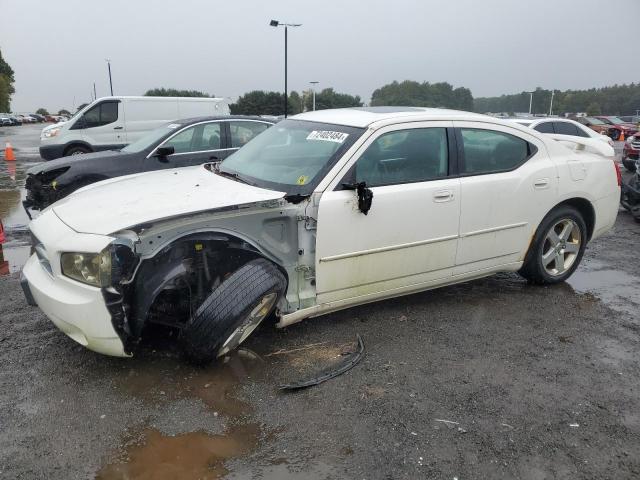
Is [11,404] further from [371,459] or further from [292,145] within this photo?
[292,145]

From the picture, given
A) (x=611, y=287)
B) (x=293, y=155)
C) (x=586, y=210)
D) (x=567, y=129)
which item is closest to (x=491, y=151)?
(x=586, y=210)

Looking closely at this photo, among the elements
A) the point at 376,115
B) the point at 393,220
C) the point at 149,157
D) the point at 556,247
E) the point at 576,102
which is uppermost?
the point at 576,102

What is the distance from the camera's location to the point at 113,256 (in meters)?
2.88

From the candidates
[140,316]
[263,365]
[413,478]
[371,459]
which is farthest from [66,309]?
[413,478]

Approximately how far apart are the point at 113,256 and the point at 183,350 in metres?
0.73

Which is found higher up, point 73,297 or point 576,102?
point 576,102

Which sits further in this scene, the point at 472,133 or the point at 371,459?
the point at 472,133

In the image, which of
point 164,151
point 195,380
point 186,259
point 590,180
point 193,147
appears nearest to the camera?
point 195,380

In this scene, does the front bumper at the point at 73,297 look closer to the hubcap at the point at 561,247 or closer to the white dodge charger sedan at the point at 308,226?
the white dodge charger sedan at the point at 308,226

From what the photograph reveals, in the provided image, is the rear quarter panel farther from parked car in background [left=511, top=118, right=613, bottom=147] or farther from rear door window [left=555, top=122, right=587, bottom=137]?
rear door window [left=555, top=122, right=587, bottom=137]

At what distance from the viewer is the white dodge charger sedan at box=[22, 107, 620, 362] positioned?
303cm

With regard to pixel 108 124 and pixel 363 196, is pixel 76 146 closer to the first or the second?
pixel 108 124

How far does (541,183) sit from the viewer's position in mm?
4363

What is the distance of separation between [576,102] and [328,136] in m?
110
